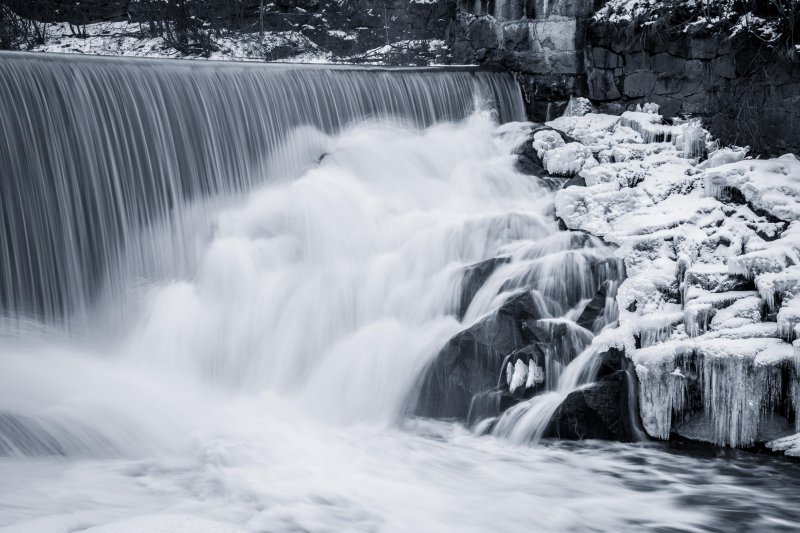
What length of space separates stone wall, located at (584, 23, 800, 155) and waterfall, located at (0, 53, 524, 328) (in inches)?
116

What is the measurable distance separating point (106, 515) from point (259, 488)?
0.93 meters

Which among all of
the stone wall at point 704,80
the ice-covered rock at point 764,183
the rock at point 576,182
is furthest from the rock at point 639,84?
the ice-covered rock at point 764,183

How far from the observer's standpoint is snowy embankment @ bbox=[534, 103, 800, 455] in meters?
5.25

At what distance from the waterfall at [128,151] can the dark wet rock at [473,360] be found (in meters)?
3.14

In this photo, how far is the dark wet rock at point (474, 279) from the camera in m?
6.80

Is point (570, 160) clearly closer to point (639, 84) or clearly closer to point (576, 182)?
point (576, 182)

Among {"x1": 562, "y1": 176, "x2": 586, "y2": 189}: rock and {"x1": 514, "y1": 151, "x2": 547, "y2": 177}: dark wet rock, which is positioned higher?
{"x1": 514, "y1": 151, "x2": 547, "y2": 177}: dark wet rock

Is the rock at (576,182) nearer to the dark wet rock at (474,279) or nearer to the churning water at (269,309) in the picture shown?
the churning water at (269,309)

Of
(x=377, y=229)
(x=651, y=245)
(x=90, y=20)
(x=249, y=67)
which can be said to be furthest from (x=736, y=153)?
(x=90, y=20)

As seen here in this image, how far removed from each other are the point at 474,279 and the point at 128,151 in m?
3.97

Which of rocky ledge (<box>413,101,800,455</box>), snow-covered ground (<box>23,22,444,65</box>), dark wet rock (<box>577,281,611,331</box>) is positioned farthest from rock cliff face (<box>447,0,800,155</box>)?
snow-covered ground (<box>23,22,444,65</box>)

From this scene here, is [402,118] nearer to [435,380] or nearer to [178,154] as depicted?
[178,154]

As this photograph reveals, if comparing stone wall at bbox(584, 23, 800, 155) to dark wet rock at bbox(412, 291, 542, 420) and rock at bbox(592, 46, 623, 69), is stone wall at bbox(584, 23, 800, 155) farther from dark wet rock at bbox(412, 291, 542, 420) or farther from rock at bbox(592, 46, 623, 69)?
dark wet rock at bbox(412, 291, 542, 420)

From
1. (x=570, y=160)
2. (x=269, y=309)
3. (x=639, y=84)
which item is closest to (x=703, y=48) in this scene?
(x=639, y=84)
